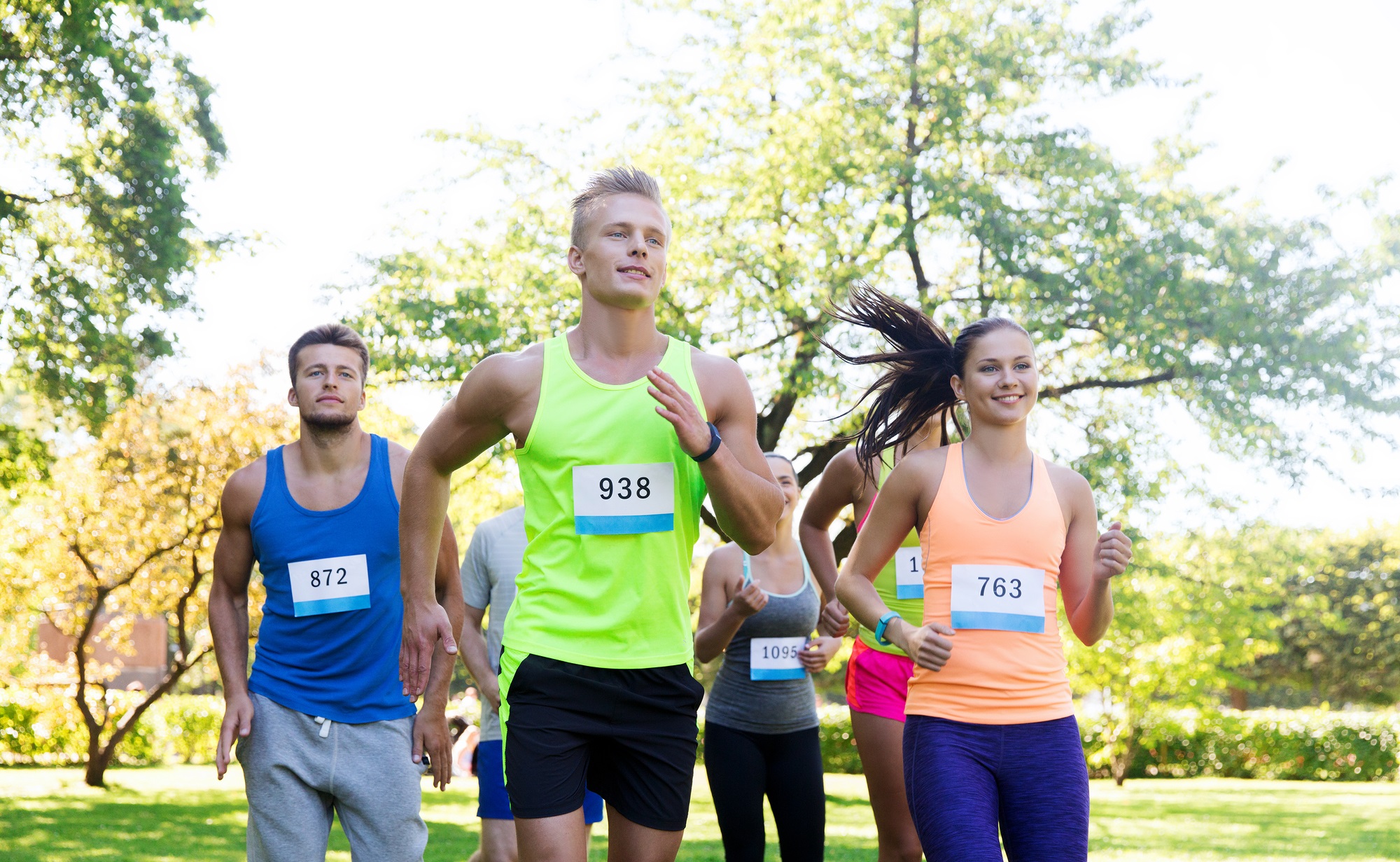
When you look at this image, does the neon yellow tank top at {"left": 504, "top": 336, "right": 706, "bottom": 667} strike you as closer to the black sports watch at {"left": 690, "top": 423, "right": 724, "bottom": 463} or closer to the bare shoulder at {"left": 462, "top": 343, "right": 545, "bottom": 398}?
the bare shoulder at {"left": 462, "top": 343, "right": 545, "bottom": 398}

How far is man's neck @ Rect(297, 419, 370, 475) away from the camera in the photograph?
164 inches

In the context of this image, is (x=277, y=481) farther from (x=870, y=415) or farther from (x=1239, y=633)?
(x=1239, y=633)

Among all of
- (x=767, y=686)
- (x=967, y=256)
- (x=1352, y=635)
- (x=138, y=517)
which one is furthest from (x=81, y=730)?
(x=1352, y=635)

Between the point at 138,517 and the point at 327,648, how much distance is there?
46.4 ft

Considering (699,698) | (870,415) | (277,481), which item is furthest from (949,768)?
(277,481)

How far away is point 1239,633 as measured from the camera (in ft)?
63.3

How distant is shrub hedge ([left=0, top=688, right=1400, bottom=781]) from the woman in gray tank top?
18.6 metres

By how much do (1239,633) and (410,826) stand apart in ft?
59.2

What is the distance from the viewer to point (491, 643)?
578cm

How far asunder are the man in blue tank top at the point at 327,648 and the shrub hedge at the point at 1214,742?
20175 millimetres

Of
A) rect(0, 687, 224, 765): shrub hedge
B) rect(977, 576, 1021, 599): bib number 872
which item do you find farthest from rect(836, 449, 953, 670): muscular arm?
rect(0, 687, 224, 765): shrub hedge

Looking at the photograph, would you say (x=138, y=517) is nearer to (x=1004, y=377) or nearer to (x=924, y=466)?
(x=924, y=466)

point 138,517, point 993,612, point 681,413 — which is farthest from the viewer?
point 138,517

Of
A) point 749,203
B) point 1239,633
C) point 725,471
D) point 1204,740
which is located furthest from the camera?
point 1204,740
